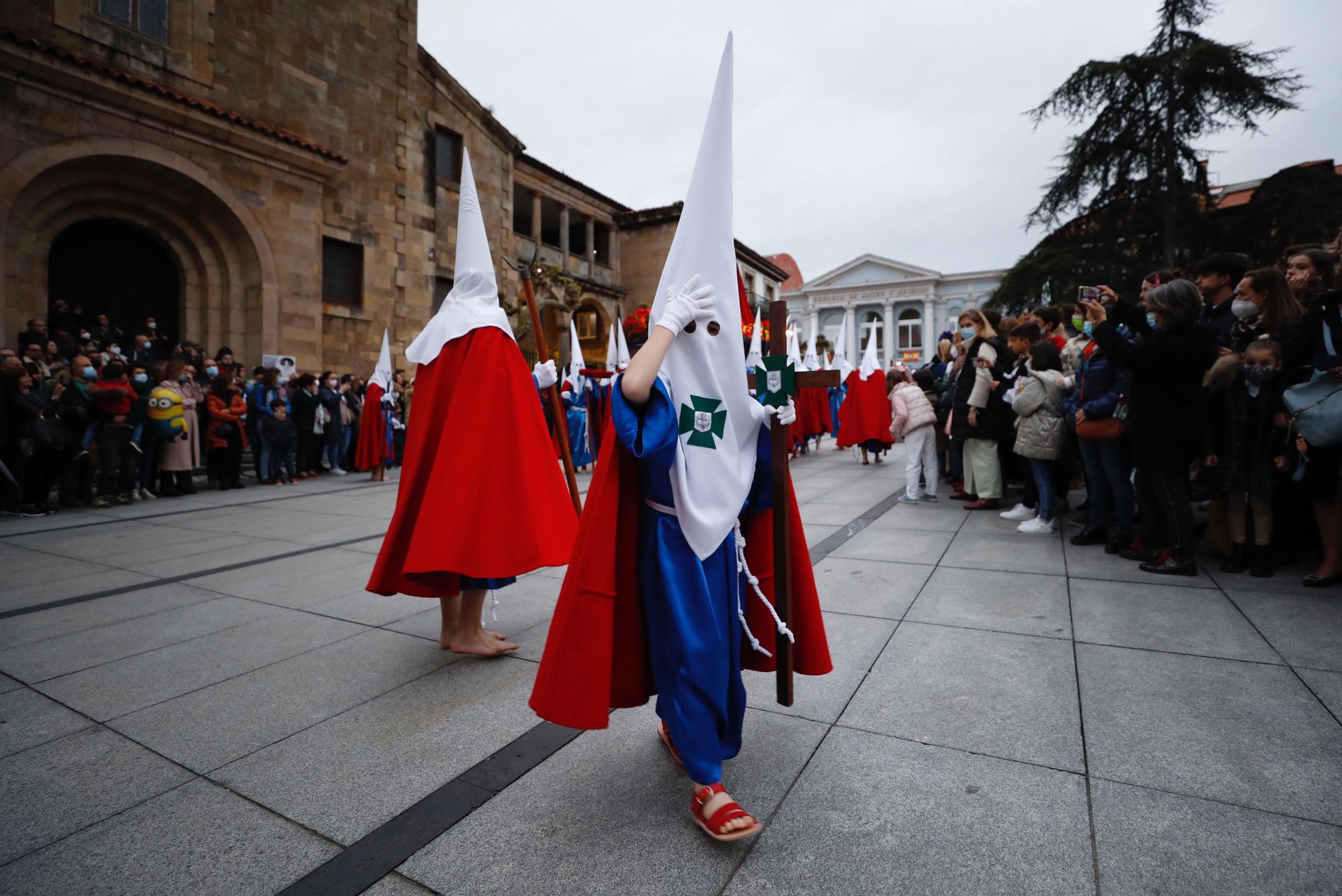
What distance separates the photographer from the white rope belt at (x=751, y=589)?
6.93ft

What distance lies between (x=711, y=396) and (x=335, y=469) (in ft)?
41.9

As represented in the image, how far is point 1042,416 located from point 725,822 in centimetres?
544

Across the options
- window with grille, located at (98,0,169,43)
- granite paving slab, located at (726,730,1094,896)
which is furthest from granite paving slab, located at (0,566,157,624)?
window with grille, located at (98,0,169,43)

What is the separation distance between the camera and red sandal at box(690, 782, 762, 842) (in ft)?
6.17

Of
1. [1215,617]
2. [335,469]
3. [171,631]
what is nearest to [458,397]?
[171,631]

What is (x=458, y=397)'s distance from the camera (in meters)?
3.29

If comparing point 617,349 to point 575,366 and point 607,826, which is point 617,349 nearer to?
point 575,366

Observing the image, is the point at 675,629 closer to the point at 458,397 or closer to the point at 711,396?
the point at 711,396

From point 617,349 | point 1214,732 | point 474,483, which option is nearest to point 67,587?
point 474,483

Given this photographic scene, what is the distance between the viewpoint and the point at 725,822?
1.90m

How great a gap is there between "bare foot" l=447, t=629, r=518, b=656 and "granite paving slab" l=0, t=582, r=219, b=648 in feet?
6.73

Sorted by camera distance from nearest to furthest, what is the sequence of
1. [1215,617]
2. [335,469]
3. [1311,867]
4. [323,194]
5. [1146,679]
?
[1311,867] → [1146,679] → [1215,617] → [335,469] → [323,194]

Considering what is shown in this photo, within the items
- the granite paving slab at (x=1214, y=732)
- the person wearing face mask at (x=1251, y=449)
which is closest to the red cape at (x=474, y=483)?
the granite paving slab at (x=1214, y=732)

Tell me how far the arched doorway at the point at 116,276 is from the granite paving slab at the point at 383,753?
13244mm
